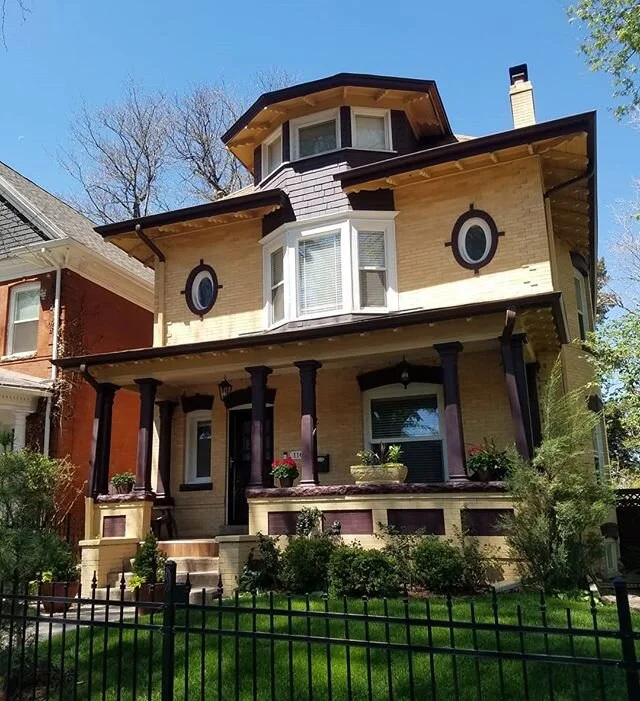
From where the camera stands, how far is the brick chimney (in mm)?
12984

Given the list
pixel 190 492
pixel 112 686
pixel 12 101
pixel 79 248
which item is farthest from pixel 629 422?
pixel 79 248

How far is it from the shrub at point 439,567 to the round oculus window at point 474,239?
17.3ft

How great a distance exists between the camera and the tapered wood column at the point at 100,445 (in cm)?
1179

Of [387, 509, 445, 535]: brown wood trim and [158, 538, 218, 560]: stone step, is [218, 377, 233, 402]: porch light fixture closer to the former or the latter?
[158, 538, 218, 560]: stone step

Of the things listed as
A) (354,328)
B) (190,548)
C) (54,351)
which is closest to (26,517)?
(190,548)

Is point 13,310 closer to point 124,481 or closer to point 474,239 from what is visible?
point 124,481

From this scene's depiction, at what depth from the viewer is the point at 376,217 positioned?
1251 centimetres

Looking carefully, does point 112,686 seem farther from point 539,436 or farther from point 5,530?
point 539,436

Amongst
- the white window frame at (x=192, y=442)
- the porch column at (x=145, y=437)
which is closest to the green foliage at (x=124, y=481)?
the porch column at (x=145, y=437)

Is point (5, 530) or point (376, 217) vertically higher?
point (376, 217)

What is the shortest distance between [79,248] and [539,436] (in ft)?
35.6

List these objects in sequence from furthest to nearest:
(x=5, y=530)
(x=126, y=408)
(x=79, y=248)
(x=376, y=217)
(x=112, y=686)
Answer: (x=126, y=408) → (x=79, y=248) → (x=376, y=217) → (x=5, y=530) → (x=112, y=686)

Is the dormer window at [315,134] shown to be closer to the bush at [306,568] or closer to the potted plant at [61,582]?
the bush at [306,568]

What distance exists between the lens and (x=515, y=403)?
9273mm
